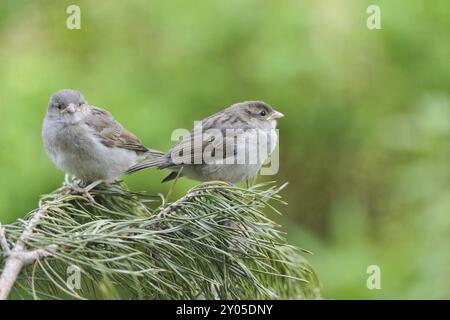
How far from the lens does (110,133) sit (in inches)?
117

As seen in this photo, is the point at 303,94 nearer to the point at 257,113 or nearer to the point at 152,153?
the point at 257,113

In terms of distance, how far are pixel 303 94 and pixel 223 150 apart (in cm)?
122

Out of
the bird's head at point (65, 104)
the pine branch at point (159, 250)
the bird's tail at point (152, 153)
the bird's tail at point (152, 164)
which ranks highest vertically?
the bird's head at point (65, 104)

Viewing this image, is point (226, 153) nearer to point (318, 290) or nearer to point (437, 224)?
point (318, 290)

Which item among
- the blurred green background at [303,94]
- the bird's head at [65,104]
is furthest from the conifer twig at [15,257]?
the blurred green background at [303,94]

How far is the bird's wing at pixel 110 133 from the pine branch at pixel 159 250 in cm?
104

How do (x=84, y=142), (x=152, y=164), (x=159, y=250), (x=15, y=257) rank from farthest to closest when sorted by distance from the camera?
(x=84, y=142), (x=152, y=164), (x=159, y=250), (x=15, y=257)

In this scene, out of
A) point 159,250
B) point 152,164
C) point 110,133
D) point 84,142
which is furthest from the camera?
point 110,133

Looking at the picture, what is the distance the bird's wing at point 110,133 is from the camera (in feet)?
9.60

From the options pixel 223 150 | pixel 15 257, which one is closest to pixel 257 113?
pixel 223 150

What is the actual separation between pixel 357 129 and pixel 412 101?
345 millimetres

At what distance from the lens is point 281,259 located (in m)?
1.85

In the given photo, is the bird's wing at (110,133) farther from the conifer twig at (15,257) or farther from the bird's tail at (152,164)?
the conifer twig at (15,257)

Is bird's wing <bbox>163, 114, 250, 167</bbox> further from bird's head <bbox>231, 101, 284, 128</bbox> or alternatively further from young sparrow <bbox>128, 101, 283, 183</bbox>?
bird's head <bbox>231, 101, 284, 128</bbox>
